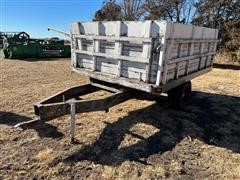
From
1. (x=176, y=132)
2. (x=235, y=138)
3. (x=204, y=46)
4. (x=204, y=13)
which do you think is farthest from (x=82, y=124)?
(x=204, y=13)

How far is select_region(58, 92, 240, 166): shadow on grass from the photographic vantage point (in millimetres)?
3730

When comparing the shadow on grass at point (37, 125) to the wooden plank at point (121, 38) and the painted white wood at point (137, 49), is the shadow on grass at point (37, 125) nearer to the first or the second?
the painted white wood at point (137, 49)

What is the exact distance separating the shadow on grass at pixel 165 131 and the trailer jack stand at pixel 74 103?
21.0 inches

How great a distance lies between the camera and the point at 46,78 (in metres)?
9.17

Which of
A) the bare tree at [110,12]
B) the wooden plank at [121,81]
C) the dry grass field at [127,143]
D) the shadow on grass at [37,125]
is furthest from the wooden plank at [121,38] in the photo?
the bare tree at [110,12]

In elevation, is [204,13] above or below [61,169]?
above

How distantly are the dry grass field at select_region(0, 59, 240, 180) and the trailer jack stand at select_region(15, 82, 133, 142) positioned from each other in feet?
0.70

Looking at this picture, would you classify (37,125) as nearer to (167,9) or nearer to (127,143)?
(127,143)

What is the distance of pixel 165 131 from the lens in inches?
A: 185

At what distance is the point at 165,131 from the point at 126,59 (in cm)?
162

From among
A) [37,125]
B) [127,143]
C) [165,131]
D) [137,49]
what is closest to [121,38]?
[137,49]

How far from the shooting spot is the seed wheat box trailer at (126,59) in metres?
3.81

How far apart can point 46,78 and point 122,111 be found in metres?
4.66

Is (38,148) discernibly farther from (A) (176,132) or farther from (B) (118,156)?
(A) (176,132)
